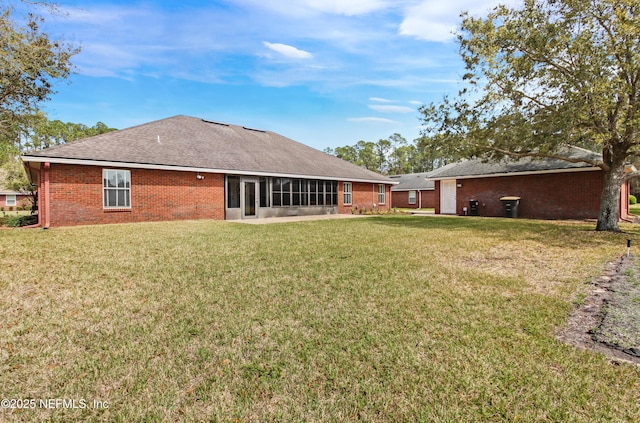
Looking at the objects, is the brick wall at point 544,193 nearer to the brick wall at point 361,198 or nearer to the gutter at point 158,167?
the brick wall at point 361,198

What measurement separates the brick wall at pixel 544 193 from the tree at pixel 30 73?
73.5 feet

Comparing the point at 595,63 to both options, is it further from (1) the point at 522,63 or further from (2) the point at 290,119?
(2) the point at 290,119

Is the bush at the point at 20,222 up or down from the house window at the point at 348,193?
down

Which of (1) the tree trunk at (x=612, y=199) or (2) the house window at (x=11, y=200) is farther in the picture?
(2) the house window at (x=11, y=200)

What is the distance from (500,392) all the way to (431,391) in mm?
508

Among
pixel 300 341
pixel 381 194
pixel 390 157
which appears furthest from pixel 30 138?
pixel 390 157

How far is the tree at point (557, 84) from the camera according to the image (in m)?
9.67

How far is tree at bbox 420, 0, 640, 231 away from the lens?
967 centimetres

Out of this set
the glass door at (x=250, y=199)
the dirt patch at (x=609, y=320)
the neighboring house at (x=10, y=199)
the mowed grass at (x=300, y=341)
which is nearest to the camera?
the mowed grass at (x=300, y=341)

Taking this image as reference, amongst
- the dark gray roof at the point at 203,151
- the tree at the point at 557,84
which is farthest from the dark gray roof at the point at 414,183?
the tree at the point at 557,84

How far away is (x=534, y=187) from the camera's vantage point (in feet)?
59.2

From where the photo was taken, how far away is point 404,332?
328 cm

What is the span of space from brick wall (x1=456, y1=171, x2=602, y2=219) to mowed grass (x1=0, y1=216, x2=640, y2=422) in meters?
13.2

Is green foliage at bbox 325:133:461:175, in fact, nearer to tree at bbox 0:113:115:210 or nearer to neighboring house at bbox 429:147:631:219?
neighboring house at bbox 429:147:631:219
